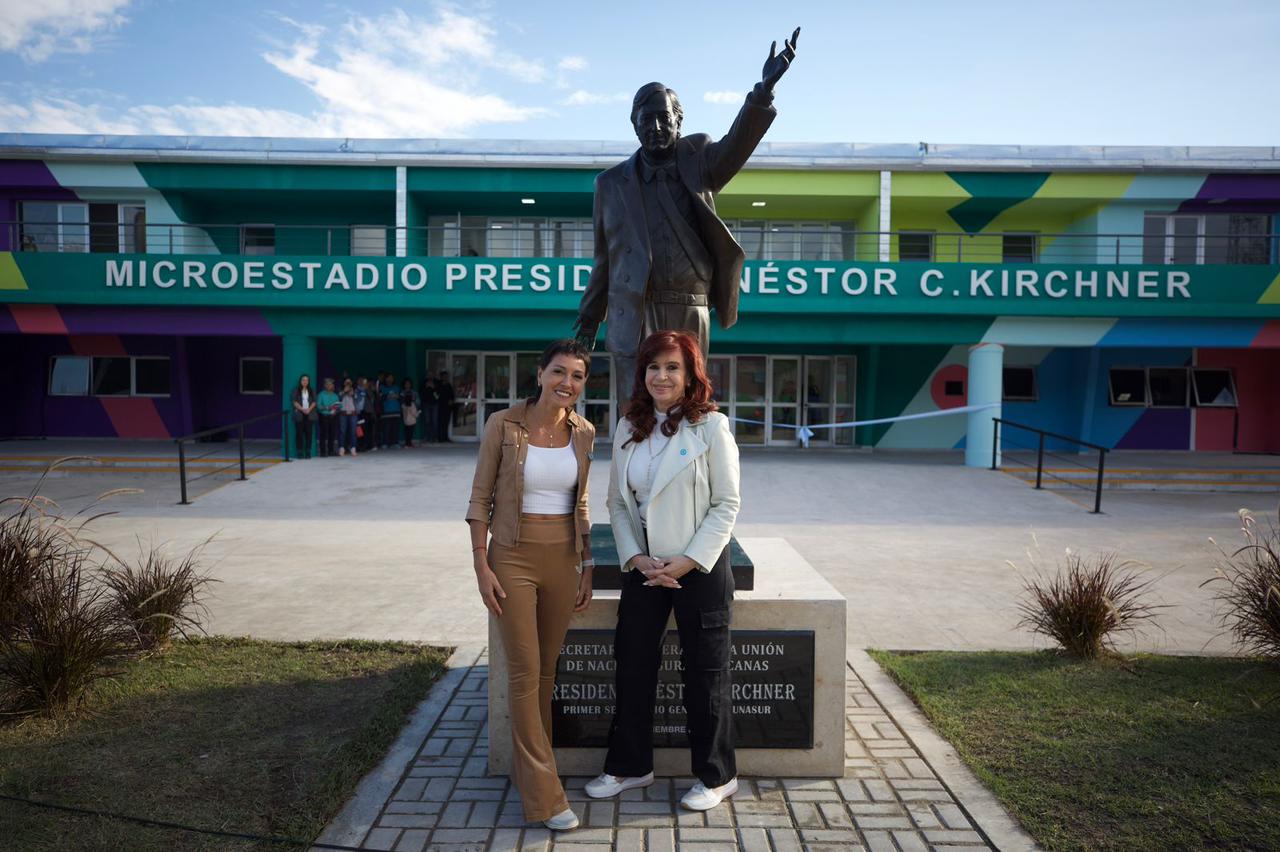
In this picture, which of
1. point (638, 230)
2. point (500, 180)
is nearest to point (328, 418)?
point (500, 180)

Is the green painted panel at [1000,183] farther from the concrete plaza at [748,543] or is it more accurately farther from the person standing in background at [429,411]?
the person standing in background at [429,411]

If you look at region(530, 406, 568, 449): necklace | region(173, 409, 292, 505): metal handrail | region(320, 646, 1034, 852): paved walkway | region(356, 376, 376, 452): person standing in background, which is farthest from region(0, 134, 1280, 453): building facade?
region(530, 406, 568, 449): necklace

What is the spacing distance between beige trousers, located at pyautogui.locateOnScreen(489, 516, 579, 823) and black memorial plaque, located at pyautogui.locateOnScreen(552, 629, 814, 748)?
448mm

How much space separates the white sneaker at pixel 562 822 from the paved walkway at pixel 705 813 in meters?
0.03

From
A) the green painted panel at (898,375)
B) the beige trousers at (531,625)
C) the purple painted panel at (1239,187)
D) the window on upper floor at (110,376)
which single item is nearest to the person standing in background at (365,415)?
the window on upper floor at (110,376)

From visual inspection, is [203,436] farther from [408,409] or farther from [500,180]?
[500,180]

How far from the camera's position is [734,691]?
4086 millimetres

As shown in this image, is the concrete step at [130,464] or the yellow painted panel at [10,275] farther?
the yellow painted panel at [10,275]

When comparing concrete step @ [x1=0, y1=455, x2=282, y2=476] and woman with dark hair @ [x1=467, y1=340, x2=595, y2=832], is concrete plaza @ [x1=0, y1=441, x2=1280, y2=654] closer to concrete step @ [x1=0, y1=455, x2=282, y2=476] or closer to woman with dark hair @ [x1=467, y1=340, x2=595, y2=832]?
concrete step @ [x1=0, y1=455, x2=282, y2=476]

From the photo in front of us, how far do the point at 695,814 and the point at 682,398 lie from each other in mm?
1811

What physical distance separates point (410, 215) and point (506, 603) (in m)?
17.7

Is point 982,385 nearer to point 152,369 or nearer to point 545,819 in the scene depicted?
point 545,819

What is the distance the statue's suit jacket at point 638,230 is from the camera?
182 inches

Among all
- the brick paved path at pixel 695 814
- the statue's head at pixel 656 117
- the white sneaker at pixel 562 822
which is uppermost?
the statue's head at pixel 656 117
